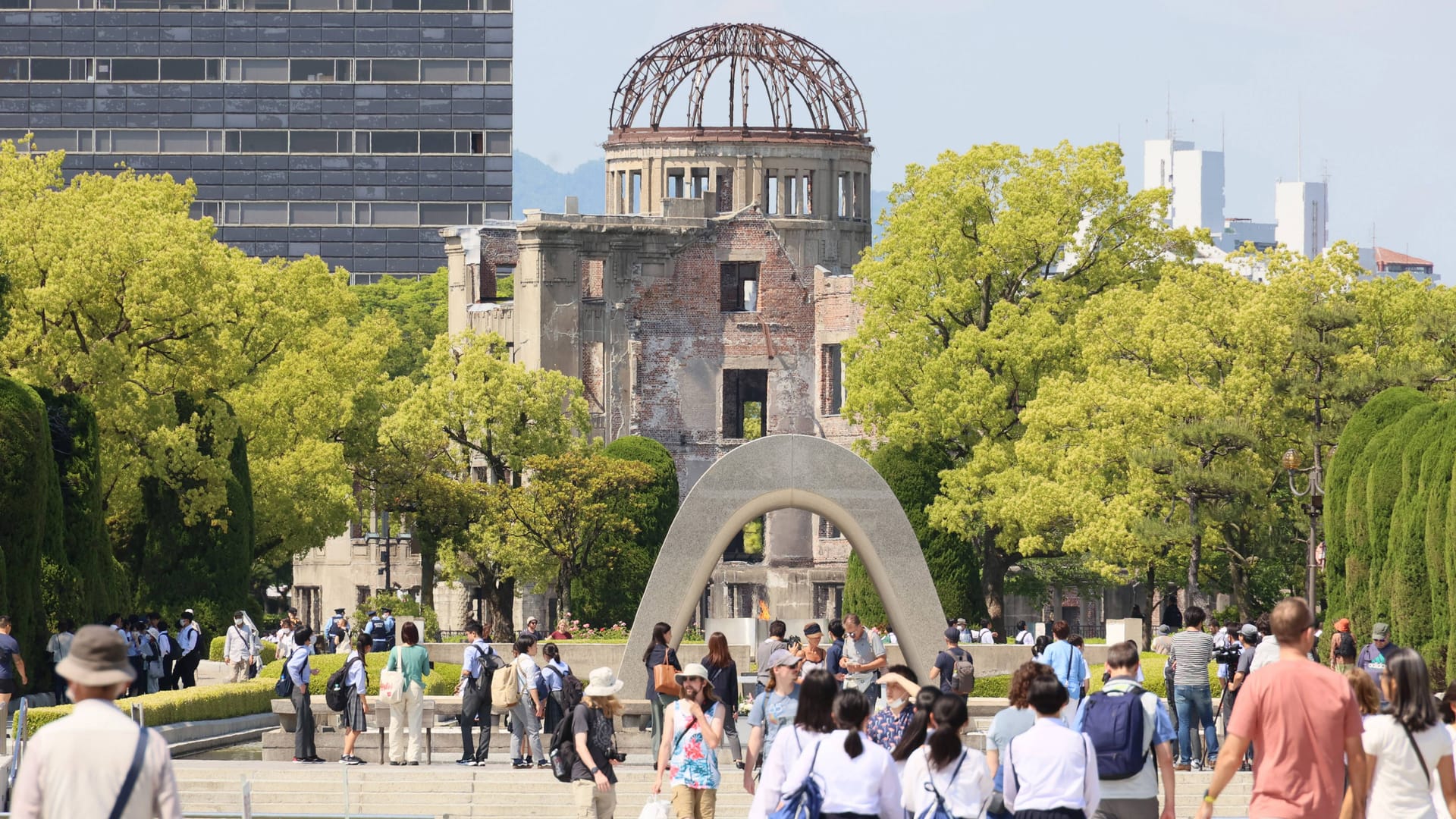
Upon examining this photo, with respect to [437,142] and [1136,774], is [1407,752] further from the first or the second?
[437,142]

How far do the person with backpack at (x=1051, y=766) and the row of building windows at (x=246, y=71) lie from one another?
91815mm

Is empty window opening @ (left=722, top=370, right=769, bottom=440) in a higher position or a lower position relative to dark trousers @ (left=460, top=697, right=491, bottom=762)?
higher

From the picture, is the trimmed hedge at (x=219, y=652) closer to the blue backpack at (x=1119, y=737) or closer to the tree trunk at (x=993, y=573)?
the tree trunk at (x=993, y=573)

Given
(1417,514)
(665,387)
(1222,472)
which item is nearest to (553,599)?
(665,387)

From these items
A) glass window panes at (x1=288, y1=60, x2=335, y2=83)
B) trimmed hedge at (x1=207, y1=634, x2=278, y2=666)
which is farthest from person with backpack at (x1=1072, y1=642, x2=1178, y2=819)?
glass window panes at (x1=288, y1=60, x2=335, y2=83)

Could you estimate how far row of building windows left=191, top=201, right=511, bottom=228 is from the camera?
103438 millimetres

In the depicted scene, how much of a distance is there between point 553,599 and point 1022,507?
63.0 ft

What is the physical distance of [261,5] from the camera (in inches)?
4018

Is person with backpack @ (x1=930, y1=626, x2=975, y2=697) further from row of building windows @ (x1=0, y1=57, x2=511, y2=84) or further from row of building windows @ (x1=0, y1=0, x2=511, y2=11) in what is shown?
A: row of building windows @ (x1=0, y1=0, x2=511, y2=11)

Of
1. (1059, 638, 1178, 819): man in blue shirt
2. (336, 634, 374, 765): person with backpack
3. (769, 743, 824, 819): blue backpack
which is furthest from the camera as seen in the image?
(336, 634, 374, 765): person with backpack

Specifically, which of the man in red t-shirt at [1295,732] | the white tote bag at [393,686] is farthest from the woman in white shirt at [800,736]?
the white tote bag at [393,686]

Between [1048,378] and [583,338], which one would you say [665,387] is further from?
[1048,378]

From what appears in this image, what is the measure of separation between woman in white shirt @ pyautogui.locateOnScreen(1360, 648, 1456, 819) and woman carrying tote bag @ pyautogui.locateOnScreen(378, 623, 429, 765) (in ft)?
43.3

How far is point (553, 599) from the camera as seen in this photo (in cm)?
6253
